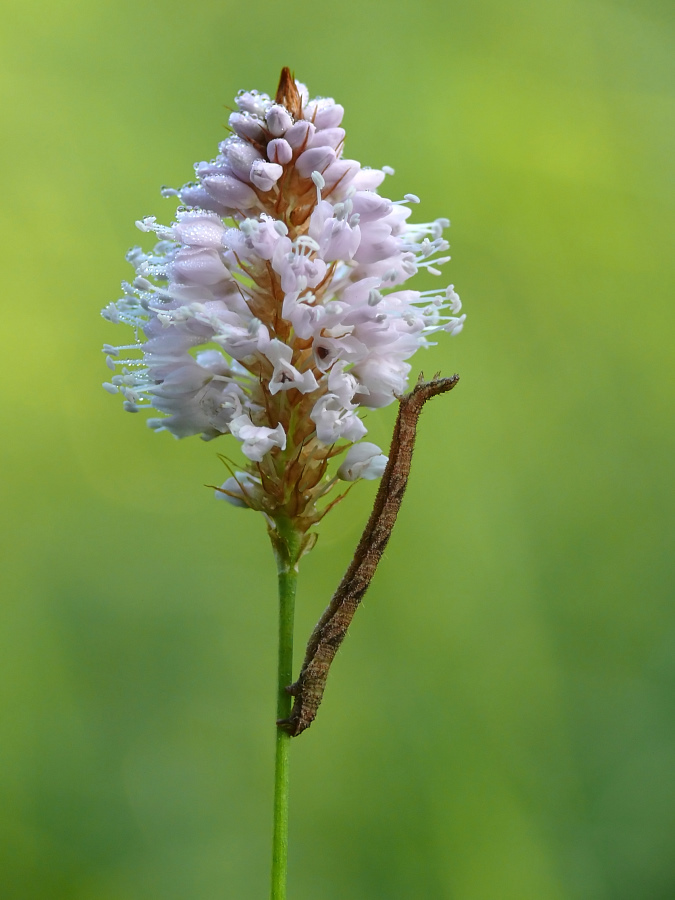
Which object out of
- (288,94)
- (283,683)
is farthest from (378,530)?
(288,94)

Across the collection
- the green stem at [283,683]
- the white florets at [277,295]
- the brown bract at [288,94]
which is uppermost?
the brown bract at [288,94]

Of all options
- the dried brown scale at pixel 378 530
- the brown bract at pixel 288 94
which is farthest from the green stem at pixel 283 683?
the brown bract at pixel 288 94

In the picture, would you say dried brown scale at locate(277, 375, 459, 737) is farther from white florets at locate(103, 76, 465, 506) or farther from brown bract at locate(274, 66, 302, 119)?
brown bract at locate(274, 66, 302, 119)

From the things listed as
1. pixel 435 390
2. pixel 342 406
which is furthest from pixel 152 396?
pixel 435 390

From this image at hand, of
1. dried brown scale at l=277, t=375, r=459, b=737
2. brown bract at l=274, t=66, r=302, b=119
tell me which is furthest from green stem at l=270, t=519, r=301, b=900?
brown bract at l=274, t=66, r=302, b=119

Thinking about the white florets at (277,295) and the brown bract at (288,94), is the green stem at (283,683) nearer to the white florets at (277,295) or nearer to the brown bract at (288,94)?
the white florets at (277,295)

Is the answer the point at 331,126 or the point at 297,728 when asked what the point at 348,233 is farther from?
the point at 297,728

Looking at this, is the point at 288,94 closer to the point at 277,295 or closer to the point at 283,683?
the point at 277,295

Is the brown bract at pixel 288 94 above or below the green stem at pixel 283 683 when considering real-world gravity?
above

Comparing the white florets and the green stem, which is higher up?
the white florets
